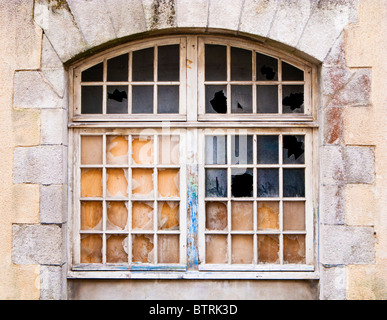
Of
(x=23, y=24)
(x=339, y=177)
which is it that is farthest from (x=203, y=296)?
(x=23, y=24)

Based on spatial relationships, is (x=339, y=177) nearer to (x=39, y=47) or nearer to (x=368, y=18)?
(x=368, y=18)

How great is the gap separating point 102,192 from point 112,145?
48 cm

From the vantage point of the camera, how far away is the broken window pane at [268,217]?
3967 millimetres

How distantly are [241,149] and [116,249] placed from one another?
158 centimetres

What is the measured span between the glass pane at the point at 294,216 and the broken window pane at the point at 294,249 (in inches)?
3.8

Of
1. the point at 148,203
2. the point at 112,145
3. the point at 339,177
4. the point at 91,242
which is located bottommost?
the point at 91,242

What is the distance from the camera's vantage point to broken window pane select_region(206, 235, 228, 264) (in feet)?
13.0

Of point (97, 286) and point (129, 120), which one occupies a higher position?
point (129, 120)

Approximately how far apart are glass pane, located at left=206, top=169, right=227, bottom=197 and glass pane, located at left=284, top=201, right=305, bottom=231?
64 cm

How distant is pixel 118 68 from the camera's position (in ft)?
13.3

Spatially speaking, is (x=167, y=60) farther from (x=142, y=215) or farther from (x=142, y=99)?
(x=142, y=215)

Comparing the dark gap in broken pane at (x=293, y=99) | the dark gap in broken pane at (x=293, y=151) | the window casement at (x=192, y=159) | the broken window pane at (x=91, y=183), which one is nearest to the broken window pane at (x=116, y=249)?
the window casement at (x=192, y=159)

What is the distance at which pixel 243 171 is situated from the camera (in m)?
3.98

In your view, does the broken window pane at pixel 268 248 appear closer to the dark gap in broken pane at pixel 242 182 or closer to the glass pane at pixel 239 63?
the dark gap in broken pane at pixel 242 182
